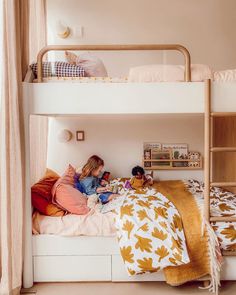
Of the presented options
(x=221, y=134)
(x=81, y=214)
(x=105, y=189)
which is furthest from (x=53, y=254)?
(x=221, y=134)

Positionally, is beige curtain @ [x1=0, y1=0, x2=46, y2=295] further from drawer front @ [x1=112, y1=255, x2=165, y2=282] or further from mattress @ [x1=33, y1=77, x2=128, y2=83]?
drawer front @ [x1=112, y1=255, x2=165, y2=282]

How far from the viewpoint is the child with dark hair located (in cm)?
354

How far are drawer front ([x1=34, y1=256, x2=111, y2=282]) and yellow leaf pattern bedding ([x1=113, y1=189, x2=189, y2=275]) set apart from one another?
282 millimetres

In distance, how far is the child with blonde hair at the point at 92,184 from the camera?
9.80ft

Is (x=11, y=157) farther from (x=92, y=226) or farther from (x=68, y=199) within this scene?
(x=92, y=226)

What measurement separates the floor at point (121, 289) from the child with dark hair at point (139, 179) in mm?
1178

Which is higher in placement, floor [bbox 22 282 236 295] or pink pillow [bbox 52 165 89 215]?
pink pillow [bbox 52 165 89 215]

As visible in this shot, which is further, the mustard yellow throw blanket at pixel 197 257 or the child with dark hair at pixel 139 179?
the child with dark hair at pixel 139 179

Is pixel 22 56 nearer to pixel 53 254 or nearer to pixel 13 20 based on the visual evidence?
pixel 13 20

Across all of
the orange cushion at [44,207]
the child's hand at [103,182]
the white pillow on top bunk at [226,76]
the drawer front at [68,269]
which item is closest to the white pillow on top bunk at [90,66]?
the white pillow on top bunk at [226,76]

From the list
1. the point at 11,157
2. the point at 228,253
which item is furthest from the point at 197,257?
the point at 11,157

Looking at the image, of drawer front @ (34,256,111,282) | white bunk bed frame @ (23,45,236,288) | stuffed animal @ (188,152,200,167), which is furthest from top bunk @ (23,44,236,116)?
stuffed animal @ (188,152,200,167)

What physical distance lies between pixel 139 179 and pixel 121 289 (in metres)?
1.33

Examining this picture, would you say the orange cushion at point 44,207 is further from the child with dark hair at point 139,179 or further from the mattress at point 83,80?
the child with dark hair at point 139,179
